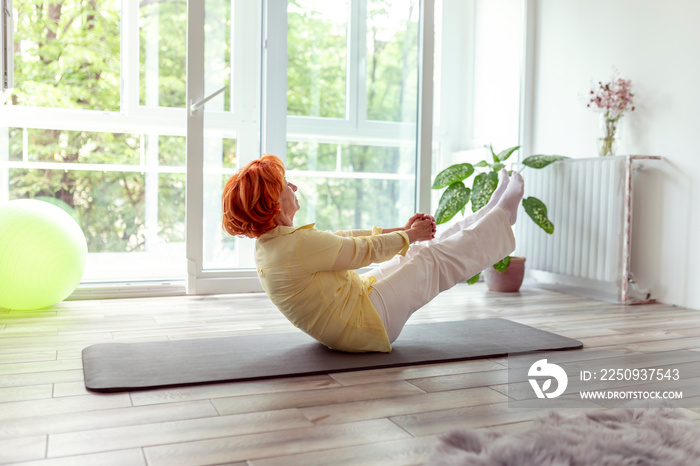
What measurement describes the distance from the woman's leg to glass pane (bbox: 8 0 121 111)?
3.66 m

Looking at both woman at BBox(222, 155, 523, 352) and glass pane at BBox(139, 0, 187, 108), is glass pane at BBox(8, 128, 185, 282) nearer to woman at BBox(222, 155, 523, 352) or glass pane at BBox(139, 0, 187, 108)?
glass pane at BBox(139, 0, 187, 108)

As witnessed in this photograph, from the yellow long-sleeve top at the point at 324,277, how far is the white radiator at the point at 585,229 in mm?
1929

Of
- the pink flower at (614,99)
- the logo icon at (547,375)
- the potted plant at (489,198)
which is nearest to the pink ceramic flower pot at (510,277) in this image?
the potted plant at (489,198)

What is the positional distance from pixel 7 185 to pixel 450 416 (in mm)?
4140

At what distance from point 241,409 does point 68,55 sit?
4.25 metres

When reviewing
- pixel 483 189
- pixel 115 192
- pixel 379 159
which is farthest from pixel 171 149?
pixel 483 189

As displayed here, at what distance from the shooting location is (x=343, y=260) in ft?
6.49

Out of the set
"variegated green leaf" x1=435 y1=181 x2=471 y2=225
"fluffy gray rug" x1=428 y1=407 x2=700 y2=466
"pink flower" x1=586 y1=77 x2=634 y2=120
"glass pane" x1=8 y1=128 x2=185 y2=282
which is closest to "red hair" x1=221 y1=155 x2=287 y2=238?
"fluffy gray rug" x1=428 y1=407 x2=700 y2=466

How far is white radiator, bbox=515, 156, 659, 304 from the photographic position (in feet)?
11.3

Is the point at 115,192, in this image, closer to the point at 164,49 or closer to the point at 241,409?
the point at 164,49

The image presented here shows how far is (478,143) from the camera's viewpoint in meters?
4.58

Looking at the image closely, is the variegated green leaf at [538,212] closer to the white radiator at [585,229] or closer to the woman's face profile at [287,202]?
the white radiator at [585,229]

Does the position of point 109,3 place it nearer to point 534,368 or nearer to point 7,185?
point 7,185

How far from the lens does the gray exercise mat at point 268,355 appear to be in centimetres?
189
